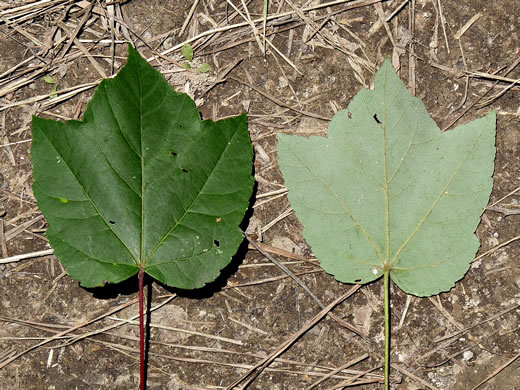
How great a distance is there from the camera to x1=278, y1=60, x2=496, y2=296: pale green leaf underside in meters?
1.84

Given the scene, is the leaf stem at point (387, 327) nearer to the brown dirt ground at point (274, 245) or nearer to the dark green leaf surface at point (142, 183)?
the brown dirt ground at point (274, 245)

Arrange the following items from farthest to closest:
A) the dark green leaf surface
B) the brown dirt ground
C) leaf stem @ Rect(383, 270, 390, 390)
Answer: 1. the brown dirt ground
2. leaf stem @ Rect(383, 270, 390, 390)
3. the dark green leaf surface

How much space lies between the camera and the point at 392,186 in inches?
73.0

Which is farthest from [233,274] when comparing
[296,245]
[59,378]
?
[59,378]

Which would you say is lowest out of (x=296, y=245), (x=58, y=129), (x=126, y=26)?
(x=296, y=245)

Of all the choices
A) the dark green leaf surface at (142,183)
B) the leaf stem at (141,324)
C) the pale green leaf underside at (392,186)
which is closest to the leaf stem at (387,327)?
the pale green leaf underside at (392,186)

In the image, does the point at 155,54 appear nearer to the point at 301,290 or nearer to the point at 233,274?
the point at 233,274

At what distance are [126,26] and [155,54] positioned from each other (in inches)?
6.1

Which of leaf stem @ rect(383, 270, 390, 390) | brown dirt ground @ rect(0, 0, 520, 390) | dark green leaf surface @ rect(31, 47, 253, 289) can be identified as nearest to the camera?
dark green leaf surface @ rect(31, 47, 253, 289)

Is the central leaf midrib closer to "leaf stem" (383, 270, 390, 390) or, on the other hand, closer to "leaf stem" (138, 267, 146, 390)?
"leaf stem" (138, 267, 146, 390)

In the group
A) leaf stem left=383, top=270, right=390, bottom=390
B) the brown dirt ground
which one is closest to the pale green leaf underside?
leaf stem left=383, top=270, right=390, bottom=390

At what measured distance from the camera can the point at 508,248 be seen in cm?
203

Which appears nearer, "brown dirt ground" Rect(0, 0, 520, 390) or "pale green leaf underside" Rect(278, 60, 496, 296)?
"pale green leaf underside" Rect(278, 60, 496, 296)

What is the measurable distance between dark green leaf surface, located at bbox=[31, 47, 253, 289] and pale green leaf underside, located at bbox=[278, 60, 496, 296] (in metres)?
0.25
